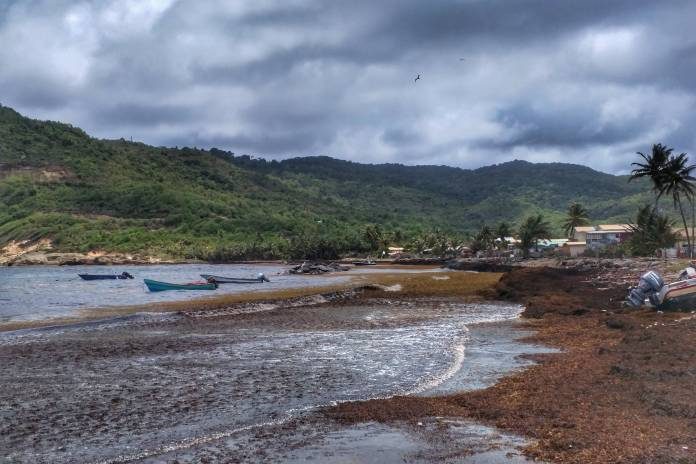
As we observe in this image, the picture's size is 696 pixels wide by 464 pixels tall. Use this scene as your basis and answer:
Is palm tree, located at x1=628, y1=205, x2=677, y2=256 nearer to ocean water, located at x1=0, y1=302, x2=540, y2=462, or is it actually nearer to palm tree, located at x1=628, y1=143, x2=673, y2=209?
palm tree, located at x1=628, y1=143, x2=673, y2=209

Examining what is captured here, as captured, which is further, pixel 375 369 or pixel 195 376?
pixel 375 369

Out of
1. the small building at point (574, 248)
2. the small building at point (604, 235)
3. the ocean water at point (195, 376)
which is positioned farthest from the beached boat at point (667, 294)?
the small building at point (604, 235)

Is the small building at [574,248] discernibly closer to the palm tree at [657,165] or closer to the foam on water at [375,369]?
the palm tree at [657,165]

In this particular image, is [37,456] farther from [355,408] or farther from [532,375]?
[532,375]

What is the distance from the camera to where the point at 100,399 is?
13039 mm

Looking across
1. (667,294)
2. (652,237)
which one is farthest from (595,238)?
(667,294)

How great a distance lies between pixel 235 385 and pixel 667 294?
59.9 feet

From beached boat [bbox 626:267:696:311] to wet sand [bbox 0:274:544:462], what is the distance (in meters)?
6.57

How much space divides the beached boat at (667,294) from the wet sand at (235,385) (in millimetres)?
6566

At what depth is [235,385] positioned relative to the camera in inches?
566

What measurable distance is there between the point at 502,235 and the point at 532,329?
123270 mm

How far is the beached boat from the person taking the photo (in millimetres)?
23422

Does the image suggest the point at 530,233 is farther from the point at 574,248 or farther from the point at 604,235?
the point at 604,235

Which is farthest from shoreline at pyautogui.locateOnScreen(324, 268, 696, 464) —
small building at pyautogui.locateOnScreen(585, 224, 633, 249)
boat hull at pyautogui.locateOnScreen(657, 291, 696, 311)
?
small building at pyautogui.locateOnScreen(585, 224, 633, 249)
